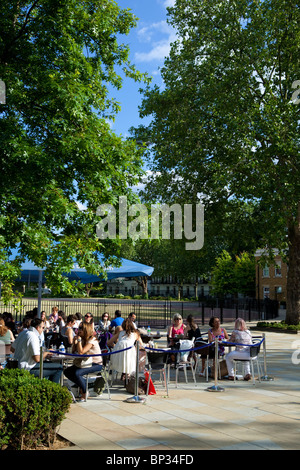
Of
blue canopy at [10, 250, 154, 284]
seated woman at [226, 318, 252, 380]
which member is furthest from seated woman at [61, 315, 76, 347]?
seated woman at [226, 318, 252, 380]

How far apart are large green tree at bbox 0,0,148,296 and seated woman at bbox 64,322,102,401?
4.16 feet

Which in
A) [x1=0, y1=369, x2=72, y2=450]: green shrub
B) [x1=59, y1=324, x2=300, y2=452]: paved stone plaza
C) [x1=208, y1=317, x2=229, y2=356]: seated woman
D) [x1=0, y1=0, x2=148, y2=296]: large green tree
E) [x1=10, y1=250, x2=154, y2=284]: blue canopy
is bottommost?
[x1=59, y1=324, x2=300, y2=452]: paved stone plaza

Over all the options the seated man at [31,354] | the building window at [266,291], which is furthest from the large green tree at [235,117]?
the building window at [266,291]

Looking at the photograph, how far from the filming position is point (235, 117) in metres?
22.1

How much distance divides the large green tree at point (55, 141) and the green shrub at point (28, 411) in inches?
98.9

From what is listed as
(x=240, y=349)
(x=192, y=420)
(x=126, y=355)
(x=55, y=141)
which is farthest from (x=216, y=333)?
(x=55, y=141)

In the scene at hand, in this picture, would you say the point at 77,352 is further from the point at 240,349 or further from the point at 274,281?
the point at 274,281

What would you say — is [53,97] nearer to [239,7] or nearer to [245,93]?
[245,93]

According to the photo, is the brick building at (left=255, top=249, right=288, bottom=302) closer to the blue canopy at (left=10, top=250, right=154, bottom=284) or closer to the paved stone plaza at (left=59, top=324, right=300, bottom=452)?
the blue canopy at (left=10, top=250, right=154, bottom=284)

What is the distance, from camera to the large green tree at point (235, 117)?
2228 centimetres

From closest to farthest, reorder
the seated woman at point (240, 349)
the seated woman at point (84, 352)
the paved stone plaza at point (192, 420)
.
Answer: the paved stone plaza at point (192, 420)
the seated woman at point (84, 352)
the seated woman at point (240, 349)

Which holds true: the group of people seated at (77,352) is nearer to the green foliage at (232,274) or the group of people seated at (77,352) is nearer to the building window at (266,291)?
the green foliage at (232,274)

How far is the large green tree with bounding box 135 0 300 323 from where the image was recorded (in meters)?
22.3

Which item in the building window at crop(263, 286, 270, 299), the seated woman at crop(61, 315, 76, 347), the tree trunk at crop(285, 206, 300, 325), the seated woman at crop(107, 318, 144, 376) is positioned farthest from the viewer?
the building window at crop(263, 286, 270, 299)
